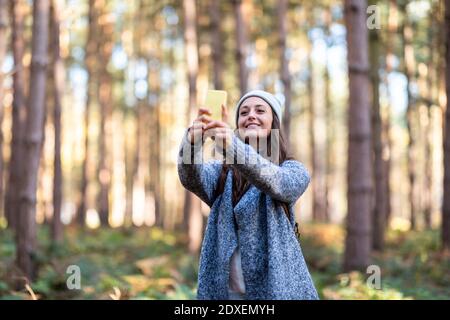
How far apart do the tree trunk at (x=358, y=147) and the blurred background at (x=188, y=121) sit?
20 millimetres

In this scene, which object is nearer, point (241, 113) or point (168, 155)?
point (241, 113)

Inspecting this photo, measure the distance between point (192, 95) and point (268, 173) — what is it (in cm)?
1083

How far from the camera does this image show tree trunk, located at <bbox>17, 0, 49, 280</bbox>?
8.02m

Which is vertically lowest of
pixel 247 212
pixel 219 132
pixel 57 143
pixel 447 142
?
pixel 247 212

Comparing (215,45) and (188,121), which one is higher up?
(215,45)

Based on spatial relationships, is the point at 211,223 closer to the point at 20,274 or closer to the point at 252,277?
the point at 252,277

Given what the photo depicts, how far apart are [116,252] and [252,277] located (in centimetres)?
A: 1235

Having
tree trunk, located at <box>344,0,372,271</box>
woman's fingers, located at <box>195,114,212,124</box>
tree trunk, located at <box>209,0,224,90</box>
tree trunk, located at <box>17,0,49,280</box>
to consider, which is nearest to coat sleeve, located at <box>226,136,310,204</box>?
woman's fingers, located at <box>195,114,212,124</box>

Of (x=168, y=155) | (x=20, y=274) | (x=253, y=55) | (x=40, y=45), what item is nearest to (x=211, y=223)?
(x=20, y=274)

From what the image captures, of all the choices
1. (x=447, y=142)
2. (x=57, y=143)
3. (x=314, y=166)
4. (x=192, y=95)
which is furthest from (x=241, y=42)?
(x=314, y=166)

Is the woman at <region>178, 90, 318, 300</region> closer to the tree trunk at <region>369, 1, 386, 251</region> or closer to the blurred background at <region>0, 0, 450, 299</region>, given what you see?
the blurred background at <region>0, 0, 450, 299</region>

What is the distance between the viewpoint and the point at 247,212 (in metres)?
2.85

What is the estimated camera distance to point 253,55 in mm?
24500

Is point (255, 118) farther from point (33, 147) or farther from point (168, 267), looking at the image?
point (168, 267)
